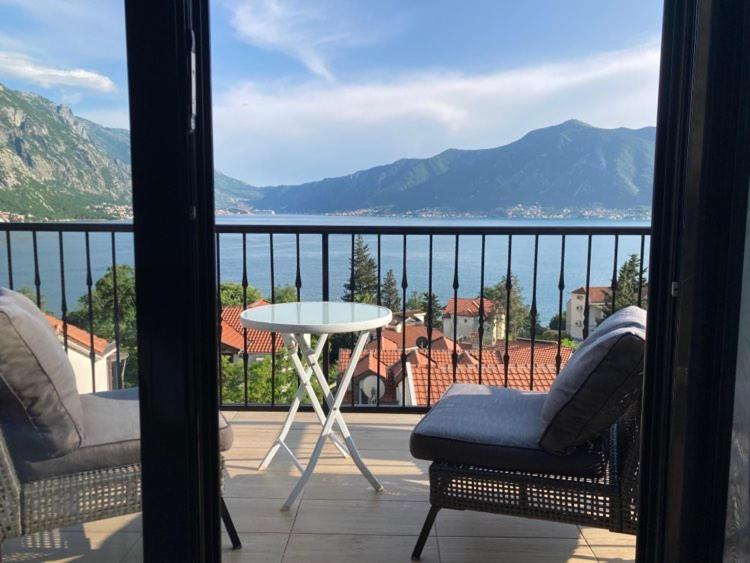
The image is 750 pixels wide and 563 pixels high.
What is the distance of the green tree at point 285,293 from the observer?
349 cm

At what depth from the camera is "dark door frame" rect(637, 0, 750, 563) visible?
1.14 metres

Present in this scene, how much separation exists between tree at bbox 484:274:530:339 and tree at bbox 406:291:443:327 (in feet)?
1.17

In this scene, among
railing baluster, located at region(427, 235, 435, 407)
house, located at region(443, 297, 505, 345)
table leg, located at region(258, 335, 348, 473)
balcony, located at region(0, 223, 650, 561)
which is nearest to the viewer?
balcony, located at region(0, 223, 650, 561)

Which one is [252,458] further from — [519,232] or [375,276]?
[519,232]

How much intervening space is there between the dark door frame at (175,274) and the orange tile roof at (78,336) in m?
0.10

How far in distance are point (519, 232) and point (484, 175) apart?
308 cm

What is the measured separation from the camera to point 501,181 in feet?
18.9

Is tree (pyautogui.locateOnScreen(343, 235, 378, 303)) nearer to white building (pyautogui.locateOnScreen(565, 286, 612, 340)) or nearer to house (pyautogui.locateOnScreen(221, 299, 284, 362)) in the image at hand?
house (pyautogui.locateOnScreen(221, 299, 284, 362))

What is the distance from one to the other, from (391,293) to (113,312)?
2.67 m

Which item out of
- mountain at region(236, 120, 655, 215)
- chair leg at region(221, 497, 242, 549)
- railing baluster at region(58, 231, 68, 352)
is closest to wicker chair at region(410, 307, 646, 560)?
chair leg at region(221, 497, 242, 549)

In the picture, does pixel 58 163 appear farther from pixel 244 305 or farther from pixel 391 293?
pixel 391 293

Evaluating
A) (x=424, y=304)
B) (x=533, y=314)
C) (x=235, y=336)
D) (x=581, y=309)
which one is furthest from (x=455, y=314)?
(x=235, y=336)

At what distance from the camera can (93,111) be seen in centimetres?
120

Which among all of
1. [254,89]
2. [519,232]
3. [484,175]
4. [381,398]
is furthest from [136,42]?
[254,89]
